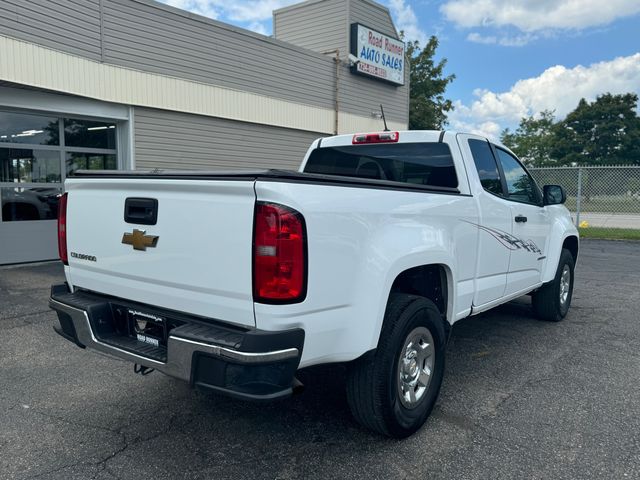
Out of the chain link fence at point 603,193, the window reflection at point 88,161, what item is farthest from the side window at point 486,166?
the chain link fence at point 603,193

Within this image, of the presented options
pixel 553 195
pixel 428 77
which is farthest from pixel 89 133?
pixel 428 77

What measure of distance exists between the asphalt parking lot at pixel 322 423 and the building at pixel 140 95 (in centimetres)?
542

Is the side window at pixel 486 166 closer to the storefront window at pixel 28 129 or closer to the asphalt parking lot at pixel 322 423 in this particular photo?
the asphalt parking lot at pixel 322 423

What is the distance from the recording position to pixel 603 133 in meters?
46.5

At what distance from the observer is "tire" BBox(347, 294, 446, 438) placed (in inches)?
115

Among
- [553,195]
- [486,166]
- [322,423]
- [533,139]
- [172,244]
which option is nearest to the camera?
[172,244]

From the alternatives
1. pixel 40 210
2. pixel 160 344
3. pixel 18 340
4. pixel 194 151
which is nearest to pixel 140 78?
pixel 194 151

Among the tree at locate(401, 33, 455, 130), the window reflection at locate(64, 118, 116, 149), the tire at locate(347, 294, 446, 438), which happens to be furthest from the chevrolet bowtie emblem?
the tree at locate(401, 33, 455, 130)

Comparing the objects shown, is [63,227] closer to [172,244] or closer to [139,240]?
[139,240]

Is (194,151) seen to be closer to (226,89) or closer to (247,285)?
(226,89)

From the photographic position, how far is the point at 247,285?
2451 millimetres

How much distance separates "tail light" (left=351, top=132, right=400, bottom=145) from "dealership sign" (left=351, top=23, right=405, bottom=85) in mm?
11615

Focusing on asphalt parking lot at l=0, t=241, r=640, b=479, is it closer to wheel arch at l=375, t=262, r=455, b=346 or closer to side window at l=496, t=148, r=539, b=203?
wheel arch at l=375, t=262, r=455, b=346

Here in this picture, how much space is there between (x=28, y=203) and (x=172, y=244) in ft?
27.4
